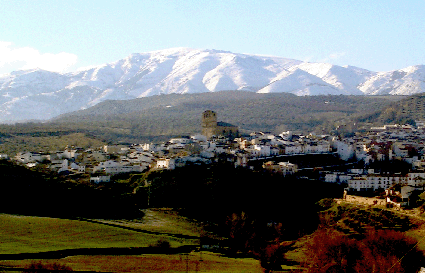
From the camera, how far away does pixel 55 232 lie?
3494 centimetres

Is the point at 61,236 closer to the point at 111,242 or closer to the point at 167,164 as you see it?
the point at 111,242

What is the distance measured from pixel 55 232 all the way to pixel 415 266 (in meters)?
19.6

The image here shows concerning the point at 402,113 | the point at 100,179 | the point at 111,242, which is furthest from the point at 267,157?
the point at 402,113

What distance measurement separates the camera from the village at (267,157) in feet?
174

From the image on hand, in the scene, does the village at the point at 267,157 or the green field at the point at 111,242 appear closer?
Result: the green field at the point at 111,242

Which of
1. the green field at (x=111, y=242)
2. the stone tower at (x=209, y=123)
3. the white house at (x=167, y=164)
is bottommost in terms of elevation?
the green field at (x=111, y=242)

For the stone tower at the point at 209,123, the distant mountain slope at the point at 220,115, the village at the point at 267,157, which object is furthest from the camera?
the distant mountain slope at the point at 220,115

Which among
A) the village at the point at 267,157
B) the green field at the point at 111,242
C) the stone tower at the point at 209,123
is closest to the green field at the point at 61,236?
the green field at the point at 111,242

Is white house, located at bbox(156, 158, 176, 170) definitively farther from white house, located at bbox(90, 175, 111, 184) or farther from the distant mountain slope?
the distant mountain slope

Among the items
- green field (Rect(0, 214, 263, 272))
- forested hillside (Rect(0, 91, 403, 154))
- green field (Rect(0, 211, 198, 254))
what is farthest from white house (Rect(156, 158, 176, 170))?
forested hillside (Rect(0, 91, 403, 154))

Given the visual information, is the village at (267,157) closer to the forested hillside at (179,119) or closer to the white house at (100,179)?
the white house at (100,179)

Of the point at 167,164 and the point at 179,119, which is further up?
the point at 179,119

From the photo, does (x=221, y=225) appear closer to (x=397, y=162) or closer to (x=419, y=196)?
(x=419, y=196)

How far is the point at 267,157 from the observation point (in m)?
64.3
